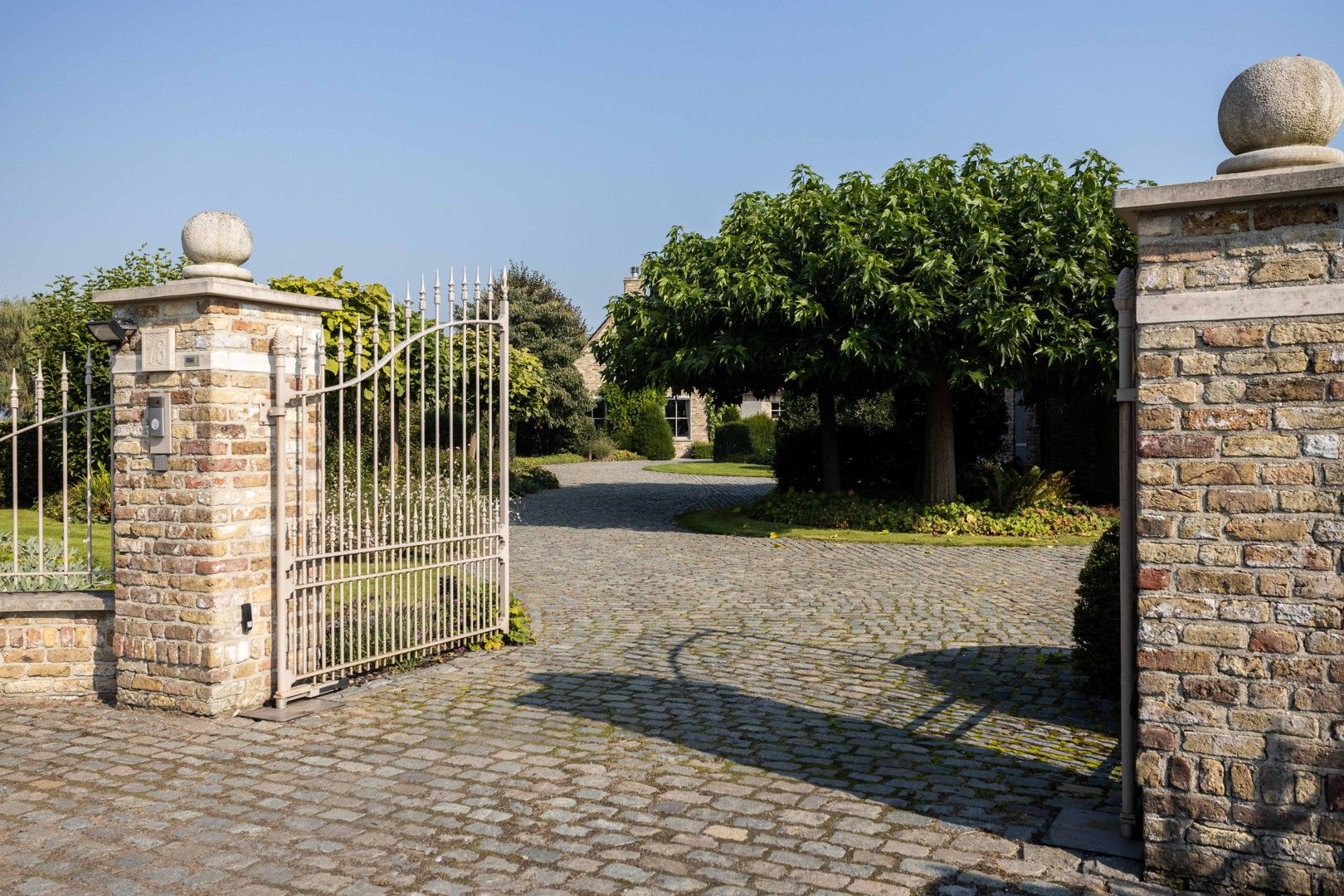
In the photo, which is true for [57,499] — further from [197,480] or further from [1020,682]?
[1020,682]

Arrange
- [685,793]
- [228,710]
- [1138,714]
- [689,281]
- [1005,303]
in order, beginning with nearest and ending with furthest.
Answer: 1. [1138,714]
2. [685,793]
3. [228,710]
4. [1005,303]
5. [689,281]

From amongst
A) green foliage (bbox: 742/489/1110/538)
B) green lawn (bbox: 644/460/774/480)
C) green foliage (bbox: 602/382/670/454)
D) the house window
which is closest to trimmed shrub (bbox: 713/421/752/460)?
green lawn (bbox: 644/460/774/480)

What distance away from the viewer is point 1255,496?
12.4ft

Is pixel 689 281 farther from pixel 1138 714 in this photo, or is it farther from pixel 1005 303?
pixel 1138 714

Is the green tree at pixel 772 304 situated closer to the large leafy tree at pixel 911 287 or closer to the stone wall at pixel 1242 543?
the large leafy tree at pixel 911 287

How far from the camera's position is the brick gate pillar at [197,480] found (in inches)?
240

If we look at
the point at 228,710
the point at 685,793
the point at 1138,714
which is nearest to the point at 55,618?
the point at 228,710

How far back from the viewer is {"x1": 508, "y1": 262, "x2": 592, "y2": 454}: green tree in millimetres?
37375

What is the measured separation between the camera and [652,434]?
134ft

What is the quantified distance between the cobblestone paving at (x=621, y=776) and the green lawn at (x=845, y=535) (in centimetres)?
583

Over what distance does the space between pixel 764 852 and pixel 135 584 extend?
4178 millimetres

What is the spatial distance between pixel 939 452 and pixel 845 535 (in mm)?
2088

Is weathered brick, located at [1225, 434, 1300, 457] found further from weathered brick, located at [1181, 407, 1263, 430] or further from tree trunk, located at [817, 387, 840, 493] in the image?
tree trunk, located at [817, 387, 840, 493]

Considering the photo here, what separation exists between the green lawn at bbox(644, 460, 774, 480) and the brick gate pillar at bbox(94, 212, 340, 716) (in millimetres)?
23194
